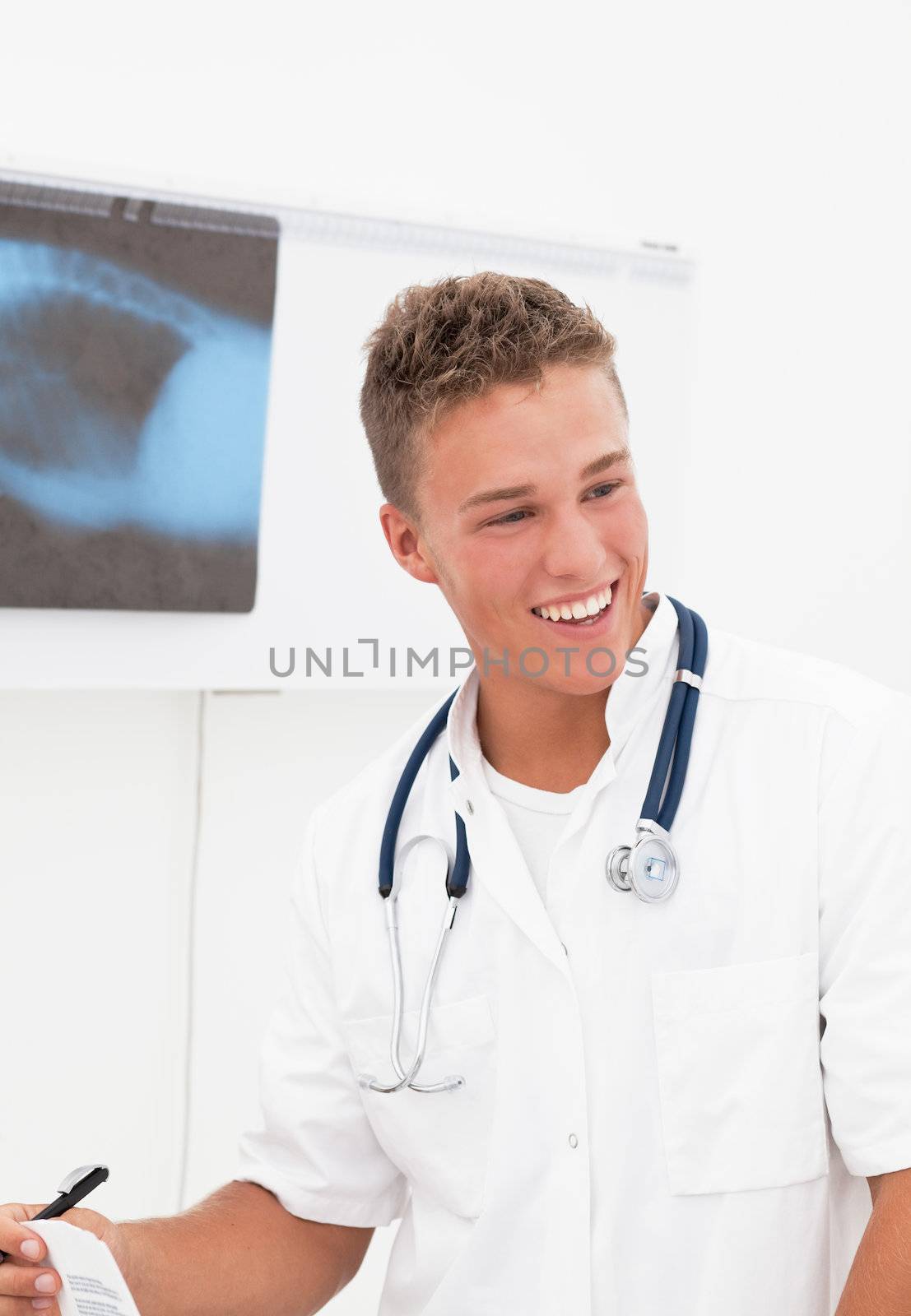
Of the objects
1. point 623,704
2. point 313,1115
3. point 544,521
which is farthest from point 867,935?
point 313,1115

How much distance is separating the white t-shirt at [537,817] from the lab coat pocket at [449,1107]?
130 millimetres

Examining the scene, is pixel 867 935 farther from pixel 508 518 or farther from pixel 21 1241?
pixel 21 1241

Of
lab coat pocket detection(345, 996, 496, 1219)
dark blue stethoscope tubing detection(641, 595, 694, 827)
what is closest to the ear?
dark blue stethoscope tubing detection(641, 595, 694, 827)

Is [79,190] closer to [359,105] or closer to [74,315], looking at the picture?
[74,315]

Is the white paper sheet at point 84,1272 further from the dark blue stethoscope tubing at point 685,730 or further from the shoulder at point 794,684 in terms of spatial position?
the shoulder at point 794,684

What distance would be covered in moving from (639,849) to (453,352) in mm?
453

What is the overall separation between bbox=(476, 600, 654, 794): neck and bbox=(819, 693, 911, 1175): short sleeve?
0.72 ft

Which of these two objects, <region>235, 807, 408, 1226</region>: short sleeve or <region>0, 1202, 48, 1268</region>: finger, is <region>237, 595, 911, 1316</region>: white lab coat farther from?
<region>0, 1202, 48, 1268</region>: finger

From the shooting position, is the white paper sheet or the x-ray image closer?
the white paper sheet

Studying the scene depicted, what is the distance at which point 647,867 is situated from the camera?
3.47 ft

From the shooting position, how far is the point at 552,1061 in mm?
1089

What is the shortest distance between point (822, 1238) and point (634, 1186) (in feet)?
0.52

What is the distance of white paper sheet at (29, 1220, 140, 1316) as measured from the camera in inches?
35.5

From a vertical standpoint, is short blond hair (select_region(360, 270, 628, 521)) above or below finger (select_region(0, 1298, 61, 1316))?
above
